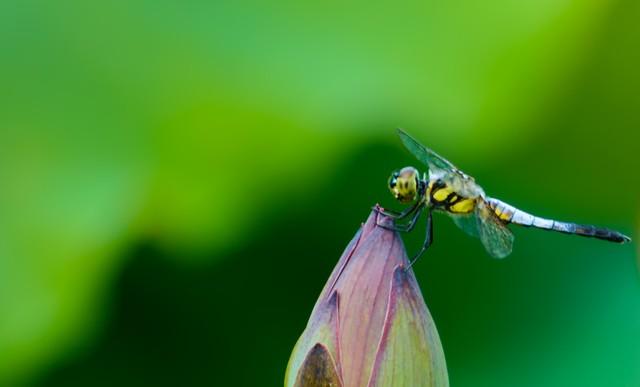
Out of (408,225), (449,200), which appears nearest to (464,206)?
(449,200)

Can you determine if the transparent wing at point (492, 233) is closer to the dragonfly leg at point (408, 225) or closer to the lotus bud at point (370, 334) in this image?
the dragonfly leg at point (408, 225)

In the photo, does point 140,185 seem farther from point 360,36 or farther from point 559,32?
point 559,32

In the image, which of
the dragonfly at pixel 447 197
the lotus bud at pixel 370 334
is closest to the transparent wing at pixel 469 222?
the dragonfly at pixel 447 197

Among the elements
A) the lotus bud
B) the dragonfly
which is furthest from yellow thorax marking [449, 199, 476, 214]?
the lotus bud

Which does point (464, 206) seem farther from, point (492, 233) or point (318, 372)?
point (318, 372)

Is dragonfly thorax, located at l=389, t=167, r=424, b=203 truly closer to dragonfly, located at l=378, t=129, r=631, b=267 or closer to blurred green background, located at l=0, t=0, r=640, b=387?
dragonfly, located at l=378, t=129, r=631, b=267

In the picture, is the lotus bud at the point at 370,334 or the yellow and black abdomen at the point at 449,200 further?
the yellow and black abdomen at the point at 449,200
